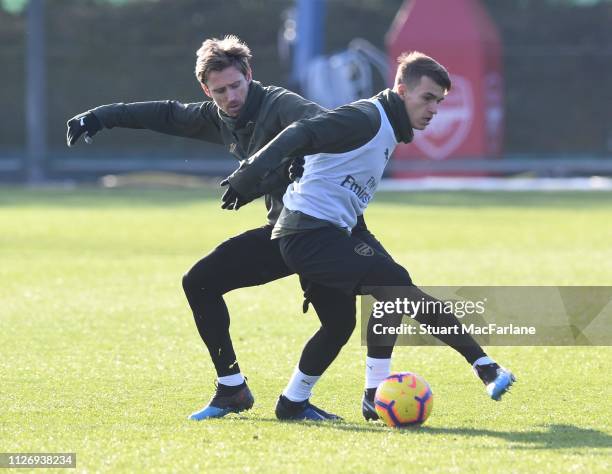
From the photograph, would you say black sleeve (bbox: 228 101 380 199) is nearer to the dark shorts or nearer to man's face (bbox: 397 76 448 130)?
man's face (bbox: 397 76 448 130)

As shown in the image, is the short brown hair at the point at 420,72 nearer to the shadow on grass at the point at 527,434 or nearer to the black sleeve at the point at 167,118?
the black sleeve at the point at 167,118

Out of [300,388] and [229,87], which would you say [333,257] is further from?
[229,87]

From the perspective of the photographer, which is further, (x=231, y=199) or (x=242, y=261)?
(x=242, y=261)

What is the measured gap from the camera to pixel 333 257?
21.0 ft

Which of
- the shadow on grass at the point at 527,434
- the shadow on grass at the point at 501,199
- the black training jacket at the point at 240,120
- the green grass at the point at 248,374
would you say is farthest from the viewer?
the shadow on grass at the point at 501,199

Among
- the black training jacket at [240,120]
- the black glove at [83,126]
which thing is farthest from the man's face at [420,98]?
the black glove at [83,126]

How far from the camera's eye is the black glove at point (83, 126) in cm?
719

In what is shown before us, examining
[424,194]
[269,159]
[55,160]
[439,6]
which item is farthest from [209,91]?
[55,160]

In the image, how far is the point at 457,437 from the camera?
6.14 m

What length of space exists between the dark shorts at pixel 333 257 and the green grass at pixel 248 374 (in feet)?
2.41

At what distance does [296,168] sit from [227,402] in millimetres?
1340

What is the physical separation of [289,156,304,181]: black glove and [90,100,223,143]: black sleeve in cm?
93

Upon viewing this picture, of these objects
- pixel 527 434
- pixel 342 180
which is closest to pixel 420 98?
pixel 342 180

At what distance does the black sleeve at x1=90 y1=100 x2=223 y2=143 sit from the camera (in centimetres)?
716
